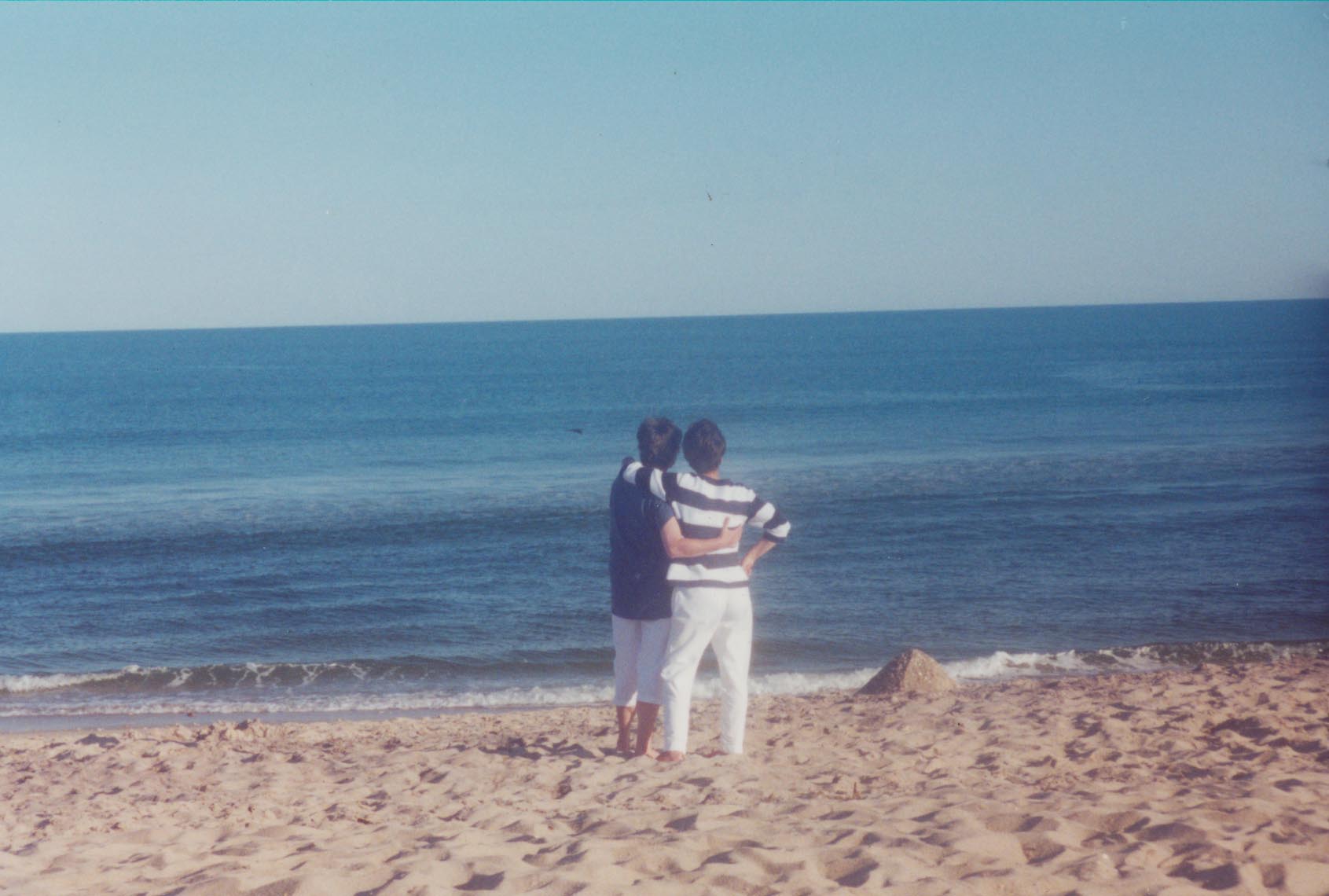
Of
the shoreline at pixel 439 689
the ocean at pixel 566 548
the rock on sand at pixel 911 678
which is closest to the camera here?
the rock on sand at pixel 911 678

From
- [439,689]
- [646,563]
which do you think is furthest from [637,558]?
[439,689]

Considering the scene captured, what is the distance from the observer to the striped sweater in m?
5.51

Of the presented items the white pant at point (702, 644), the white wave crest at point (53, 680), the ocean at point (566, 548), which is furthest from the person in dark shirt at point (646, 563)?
the white wave crest at point (53, 680)

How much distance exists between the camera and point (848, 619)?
14.8m

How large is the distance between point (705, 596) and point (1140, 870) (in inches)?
92.2

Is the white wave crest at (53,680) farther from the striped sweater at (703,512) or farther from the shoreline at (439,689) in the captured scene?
the striped sweater at (703,512)

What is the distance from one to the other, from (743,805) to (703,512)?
1413 millimetres

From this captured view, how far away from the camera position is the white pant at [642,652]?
5.84m

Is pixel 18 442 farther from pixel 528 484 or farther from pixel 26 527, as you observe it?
pixel 528 484

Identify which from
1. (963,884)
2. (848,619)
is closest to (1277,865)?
(963,884)

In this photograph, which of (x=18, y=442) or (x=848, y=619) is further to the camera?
(x=18, y=442)

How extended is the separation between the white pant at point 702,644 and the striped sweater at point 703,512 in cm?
7

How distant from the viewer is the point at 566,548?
62.9 feet

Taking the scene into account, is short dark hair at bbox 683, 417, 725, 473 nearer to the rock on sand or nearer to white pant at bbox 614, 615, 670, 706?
white pant at bbox 614, 615, 670, 706
